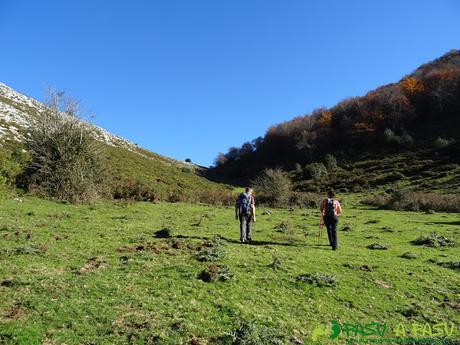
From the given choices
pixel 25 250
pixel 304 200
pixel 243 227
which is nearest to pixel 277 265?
pixel 243 227

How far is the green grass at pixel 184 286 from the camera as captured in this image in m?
9.21

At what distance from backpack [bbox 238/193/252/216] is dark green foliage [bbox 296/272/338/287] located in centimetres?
642

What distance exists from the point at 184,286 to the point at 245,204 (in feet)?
27.1

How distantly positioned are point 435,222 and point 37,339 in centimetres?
3176

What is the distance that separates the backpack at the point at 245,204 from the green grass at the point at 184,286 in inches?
62.2

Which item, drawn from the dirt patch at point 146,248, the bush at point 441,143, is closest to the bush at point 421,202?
the dirt patch at point 146,248

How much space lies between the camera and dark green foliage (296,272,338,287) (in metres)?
13.0

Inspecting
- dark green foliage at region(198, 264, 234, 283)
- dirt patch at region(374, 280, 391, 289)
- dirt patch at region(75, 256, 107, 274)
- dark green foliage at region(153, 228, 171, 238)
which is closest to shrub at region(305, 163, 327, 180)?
dark green foliage at region(153, 228, 171, 238)

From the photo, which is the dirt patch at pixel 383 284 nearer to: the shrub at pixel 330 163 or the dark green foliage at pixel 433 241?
the dark green foliage at pixel 433 241

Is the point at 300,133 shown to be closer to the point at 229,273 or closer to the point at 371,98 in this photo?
the point at 371,98

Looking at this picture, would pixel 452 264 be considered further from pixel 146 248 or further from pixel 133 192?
pixel 133 192

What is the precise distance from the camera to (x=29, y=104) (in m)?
72.7

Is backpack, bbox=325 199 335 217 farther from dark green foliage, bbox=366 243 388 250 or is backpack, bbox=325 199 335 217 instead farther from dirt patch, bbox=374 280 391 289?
dirt patch, bbox=374 280 391 289

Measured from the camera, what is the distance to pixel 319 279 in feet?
43.4
